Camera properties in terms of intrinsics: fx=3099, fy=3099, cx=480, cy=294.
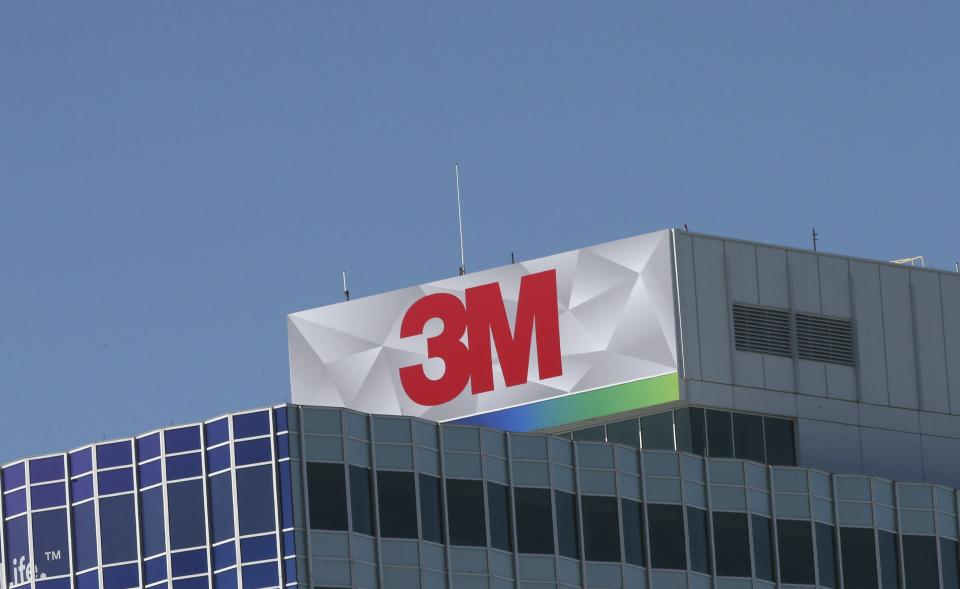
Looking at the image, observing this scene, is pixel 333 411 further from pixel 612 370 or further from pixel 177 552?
pixel 612 370

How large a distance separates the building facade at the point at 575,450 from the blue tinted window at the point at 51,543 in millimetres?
75

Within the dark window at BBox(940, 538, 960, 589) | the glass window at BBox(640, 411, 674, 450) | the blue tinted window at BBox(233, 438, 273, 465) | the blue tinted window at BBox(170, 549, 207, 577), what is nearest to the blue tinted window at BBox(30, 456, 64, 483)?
the blue tinted window at BBox(170, 549, 207, 577)

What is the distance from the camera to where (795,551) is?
10994cm

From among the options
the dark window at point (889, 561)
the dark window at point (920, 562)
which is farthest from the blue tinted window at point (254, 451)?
the dark window at point (920, 562)

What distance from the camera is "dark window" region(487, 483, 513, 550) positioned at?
103 metres

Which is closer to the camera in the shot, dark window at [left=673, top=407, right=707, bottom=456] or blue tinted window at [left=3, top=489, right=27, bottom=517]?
blue tinted window at [left=3, top=489, right=27, bottom=517]

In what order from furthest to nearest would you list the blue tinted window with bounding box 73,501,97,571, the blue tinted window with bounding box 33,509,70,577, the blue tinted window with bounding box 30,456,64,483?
the blue tinted window with bounding box 30,456,64,483 < the blue tinted window with bounding box 33,509,70,577 < the blue tinted window with bounding box 73,501,97,571

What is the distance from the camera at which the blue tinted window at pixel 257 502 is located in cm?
9950

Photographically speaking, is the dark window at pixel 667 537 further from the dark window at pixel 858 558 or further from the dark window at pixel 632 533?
the dark window at pixel 858 558

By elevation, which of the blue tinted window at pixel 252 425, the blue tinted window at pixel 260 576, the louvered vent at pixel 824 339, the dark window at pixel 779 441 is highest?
the louvered vent at pixel 824 339

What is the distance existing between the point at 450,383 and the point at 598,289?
697 centimetres

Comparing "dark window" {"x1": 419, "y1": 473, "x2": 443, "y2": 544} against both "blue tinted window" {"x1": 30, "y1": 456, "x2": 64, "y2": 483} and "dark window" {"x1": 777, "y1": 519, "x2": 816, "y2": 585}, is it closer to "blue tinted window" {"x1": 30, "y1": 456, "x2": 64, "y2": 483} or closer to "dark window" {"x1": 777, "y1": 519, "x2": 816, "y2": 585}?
"blue tinted window" {"x1": 30, "y1": 456, "x2": 64, "y2": 483}

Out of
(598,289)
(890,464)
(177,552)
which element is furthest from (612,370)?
(177,552)

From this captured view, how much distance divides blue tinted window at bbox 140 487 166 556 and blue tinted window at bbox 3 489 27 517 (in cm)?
518
